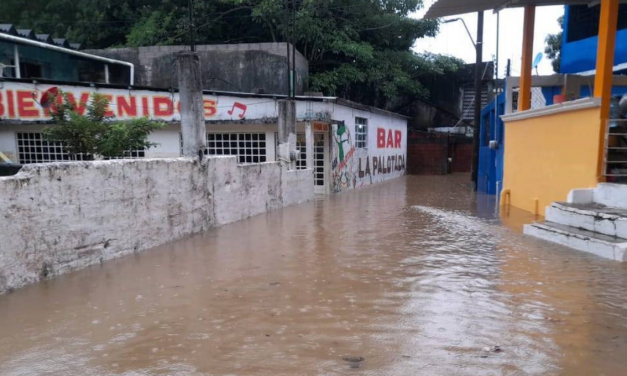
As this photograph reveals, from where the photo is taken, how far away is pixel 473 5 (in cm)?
1083

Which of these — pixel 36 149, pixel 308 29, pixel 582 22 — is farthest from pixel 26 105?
pixel 582 22

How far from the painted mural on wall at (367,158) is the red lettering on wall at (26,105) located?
370 inches

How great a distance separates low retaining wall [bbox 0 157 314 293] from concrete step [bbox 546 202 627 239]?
5895mm

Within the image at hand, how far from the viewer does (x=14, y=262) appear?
4.82m

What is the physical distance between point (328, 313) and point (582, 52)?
13.5 metres

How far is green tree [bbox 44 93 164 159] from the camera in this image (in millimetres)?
10094

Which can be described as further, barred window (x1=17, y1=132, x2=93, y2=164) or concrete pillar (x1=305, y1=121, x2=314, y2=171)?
barred window (x1=17, y1=132, x2=93, y2=164)

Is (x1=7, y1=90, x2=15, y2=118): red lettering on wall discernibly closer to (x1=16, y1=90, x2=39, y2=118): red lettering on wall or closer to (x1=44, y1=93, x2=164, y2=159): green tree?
(x1=16, y1=90, x2=39, y2=118): red lettering on wall

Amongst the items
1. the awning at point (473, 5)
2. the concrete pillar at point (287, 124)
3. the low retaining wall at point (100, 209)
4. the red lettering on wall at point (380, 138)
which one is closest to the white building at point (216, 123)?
the concrete pillar at point (287, 124)

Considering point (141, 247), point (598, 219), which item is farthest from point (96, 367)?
point (598, 219)

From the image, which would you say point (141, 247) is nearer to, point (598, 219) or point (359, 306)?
point (359, 306)

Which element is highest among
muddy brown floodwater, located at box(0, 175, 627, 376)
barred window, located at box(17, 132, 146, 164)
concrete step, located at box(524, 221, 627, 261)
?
barred window, located at box(17, 132, 146, 164)

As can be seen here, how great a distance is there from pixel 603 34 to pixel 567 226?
10.5ft

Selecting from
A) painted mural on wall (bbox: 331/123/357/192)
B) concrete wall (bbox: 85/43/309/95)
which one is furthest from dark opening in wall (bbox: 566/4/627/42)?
concrete wall (bbox: 85/43/309/95)
